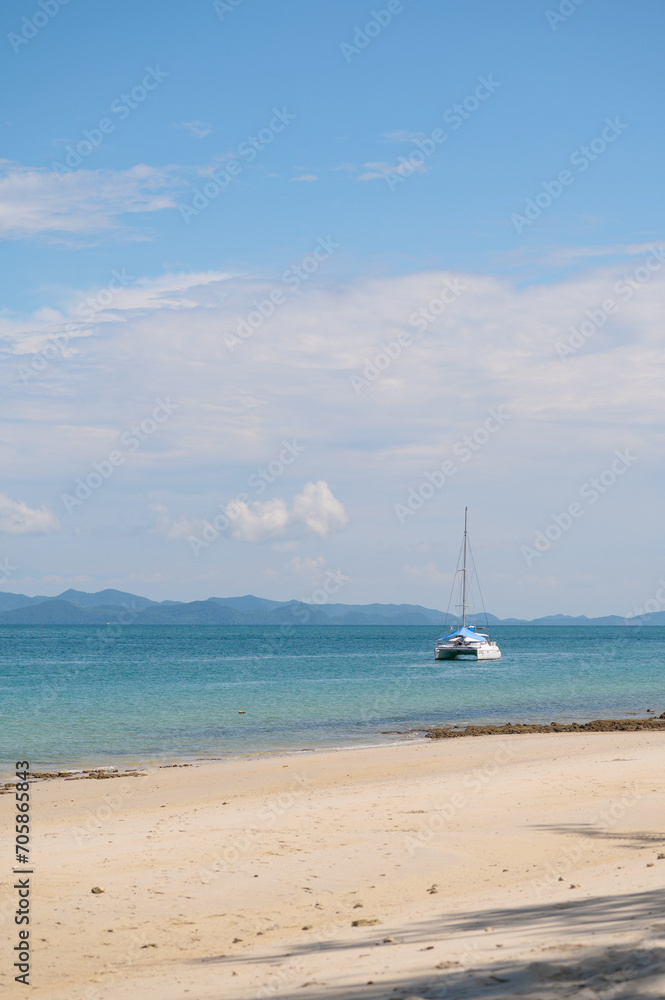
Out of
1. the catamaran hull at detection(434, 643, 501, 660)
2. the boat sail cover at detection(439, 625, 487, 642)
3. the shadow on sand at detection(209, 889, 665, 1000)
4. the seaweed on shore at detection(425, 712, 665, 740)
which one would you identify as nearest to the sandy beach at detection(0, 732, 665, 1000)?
the shadow on sand at detection(209, 889, 665, 1000)

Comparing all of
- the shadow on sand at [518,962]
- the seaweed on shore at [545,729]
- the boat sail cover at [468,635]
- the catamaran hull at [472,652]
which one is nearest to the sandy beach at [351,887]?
the shadow on sand at [518,962]

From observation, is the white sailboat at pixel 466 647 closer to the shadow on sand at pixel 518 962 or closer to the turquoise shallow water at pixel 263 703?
the turquoise shallow water at pixel 263 703

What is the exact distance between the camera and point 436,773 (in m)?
18.3

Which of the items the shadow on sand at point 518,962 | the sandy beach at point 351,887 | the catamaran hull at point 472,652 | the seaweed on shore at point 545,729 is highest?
the shadow on sand at point 518,962

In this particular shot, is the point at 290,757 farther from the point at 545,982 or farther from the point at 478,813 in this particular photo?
the point at 545,982

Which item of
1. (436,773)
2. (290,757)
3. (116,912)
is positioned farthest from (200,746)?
(116,912)

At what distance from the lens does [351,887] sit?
9656mm

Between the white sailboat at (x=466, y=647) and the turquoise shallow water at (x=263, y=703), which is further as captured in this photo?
the white sailboat at (x=466, y=647)

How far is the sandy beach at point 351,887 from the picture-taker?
6.42 metres

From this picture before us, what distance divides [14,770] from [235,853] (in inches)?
444

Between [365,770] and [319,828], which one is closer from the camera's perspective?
[319,828]

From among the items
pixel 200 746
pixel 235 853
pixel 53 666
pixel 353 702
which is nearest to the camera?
pixel 235 853

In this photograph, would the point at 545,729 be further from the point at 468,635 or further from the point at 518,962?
the point at 468,635

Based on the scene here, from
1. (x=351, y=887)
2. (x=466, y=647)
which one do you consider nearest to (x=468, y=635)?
(x=466, y=647)
